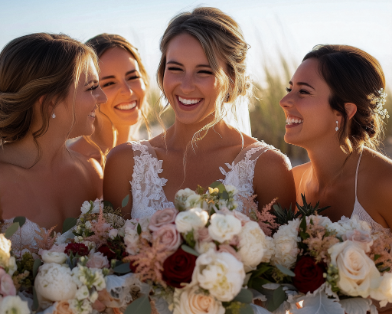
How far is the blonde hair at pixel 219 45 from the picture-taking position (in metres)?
3.78

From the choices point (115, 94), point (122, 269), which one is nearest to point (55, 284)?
point (122, 269)

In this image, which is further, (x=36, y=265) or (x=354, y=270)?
(x=36, y=265)

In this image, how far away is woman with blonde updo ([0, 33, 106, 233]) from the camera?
139 inches

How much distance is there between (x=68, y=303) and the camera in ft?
7.94

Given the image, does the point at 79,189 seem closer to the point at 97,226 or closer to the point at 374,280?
the point at 97,226

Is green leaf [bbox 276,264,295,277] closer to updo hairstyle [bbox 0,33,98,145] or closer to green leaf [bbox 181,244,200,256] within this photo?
green leaf [bbox 181,244,200,256]

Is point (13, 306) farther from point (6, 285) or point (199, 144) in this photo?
point (199, 144)

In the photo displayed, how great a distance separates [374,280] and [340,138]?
1716 millimetres

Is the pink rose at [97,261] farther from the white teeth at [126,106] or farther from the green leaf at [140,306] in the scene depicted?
the white teeth at [126,106]

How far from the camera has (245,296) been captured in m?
2.30

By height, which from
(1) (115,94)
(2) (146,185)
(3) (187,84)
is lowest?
(2) (146,185)

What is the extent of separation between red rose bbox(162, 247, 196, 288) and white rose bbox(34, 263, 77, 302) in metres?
0.53

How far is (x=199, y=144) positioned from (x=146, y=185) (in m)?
0.62

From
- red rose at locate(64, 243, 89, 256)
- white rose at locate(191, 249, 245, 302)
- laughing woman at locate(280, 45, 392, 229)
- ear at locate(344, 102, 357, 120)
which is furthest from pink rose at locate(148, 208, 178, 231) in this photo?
ear at locate(344, 102, 357, 120)
